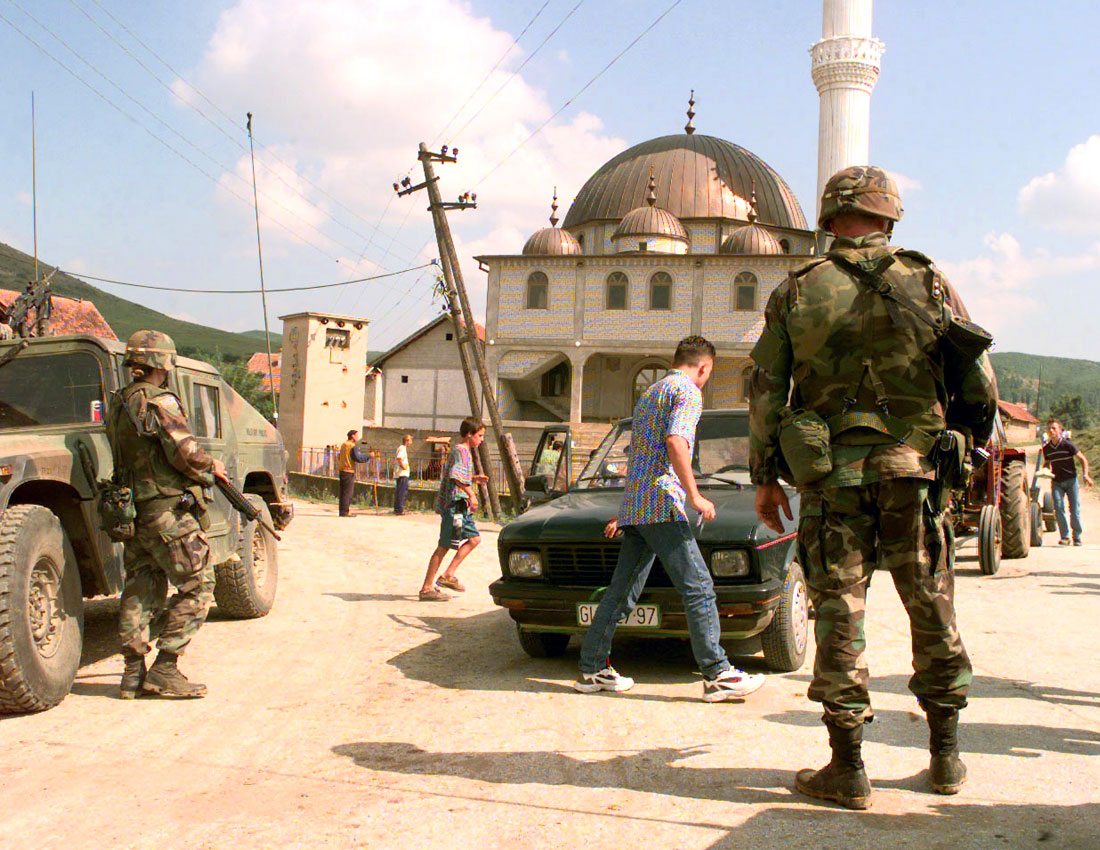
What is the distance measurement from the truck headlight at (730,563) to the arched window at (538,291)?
38.9 m

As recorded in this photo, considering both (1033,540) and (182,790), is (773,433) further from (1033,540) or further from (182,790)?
(1033,540)

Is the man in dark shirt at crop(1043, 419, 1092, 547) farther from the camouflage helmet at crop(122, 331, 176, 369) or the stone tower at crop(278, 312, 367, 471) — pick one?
the stone tower at crop(278, 312, 367, 471)

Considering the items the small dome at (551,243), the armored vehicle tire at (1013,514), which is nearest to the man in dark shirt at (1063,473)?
the armored vehicle tire at (1013,514)

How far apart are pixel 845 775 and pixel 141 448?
12.5 ft

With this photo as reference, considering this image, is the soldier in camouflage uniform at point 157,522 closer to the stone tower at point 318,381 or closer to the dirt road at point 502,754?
the dirt road at point 502,754

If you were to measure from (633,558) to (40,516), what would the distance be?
303 centimetres

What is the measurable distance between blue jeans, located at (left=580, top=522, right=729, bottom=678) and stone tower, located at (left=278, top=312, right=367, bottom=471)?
116 feet

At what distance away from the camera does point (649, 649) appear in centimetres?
683

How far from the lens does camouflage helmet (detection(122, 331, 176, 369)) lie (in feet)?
18.2

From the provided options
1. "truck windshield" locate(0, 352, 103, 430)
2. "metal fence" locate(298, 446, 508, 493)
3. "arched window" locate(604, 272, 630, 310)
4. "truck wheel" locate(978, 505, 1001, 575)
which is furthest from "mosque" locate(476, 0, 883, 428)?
"truck windshield" locate(0, 352, 103, 430)

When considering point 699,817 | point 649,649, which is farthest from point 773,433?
point 649,649

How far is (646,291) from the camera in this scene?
43.3 metres

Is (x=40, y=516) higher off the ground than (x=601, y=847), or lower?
higher

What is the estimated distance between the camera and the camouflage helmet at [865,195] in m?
3.87
